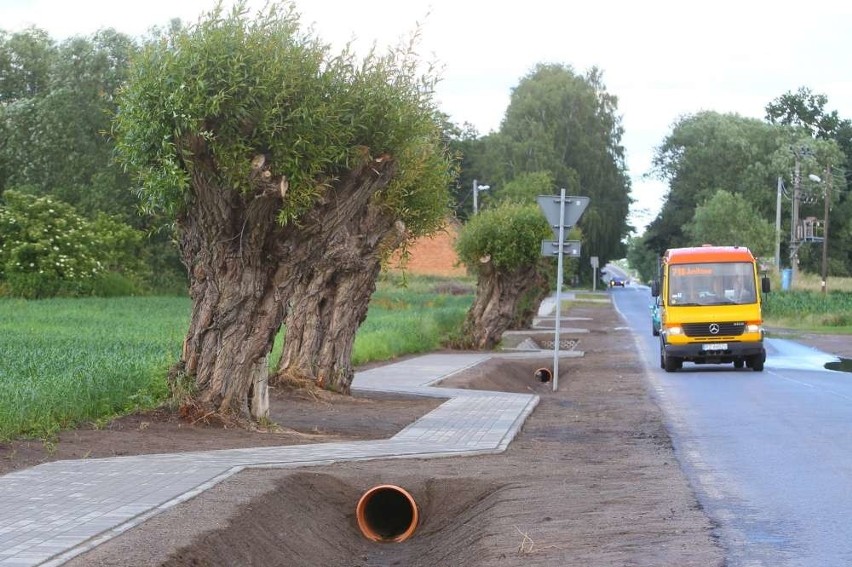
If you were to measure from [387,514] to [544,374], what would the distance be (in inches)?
777

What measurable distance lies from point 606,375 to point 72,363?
13441 mm

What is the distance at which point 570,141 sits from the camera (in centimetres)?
8925

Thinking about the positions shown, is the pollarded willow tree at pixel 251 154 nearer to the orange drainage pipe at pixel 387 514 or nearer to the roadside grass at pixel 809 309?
the orange drainage pipe at pixel 387 514

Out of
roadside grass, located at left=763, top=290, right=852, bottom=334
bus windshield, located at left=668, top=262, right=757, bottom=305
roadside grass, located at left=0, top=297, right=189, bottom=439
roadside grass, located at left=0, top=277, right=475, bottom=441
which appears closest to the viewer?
roadside grass, located at left=0, top=297, right=189, bottom=439

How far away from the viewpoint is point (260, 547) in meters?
8.70

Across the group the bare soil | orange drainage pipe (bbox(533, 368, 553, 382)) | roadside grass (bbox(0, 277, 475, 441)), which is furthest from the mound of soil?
orange drainage pipe (bbox(533, 368, 553, 382))

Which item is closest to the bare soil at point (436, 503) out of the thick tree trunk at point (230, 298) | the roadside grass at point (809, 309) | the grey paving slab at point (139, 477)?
the grey paving slab at point (139, 477)

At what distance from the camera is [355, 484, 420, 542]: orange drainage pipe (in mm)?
10375

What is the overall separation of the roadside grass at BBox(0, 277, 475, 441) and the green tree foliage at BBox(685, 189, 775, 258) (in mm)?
41643

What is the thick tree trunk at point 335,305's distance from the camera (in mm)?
19781

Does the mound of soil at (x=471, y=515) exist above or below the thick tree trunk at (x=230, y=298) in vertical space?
below

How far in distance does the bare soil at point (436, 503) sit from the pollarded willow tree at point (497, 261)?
2128 centimetres

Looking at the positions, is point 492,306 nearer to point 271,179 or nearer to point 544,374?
point 544,374

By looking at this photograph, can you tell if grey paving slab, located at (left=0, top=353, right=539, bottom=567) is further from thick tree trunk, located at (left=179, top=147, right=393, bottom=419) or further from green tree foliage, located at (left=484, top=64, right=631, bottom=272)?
green tree foliage, located at (left=484, top=64, right=631, bottom=272)
